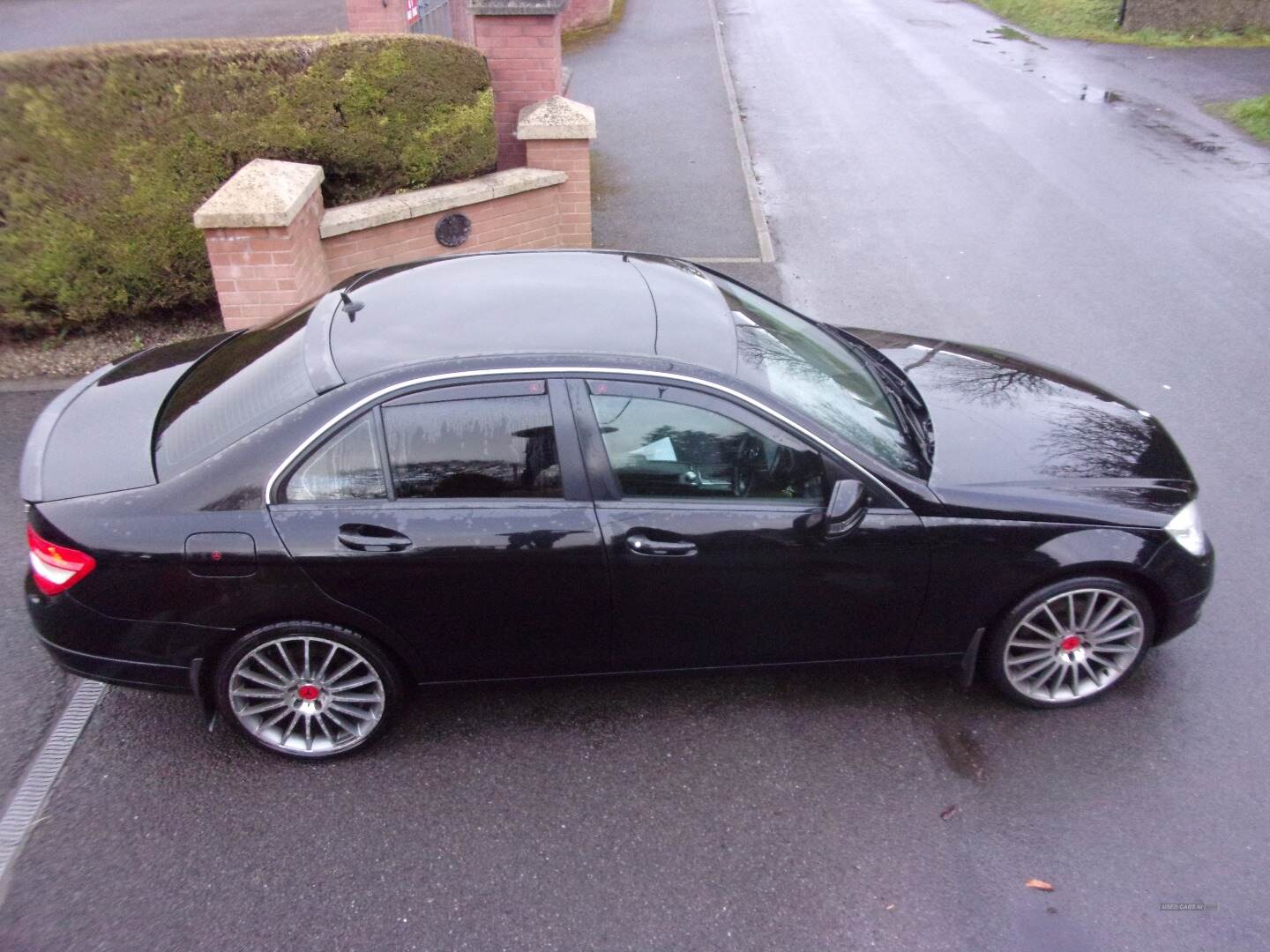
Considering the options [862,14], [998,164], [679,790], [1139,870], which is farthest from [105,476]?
[862,14]

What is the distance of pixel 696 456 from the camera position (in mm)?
3486

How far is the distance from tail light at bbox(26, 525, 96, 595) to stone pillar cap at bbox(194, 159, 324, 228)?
305 centimetres

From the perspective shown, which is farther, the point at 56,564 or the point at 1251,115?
the point at 1251,115

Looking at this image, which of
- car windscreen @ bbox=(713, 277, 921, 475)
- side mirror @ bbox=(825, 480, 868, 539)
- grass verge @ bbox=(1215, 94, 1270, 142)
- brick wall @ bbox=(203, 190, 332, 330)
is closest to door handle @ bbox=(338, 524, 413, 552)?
car windscreen @ bbox=(713, 277, 921, 475)

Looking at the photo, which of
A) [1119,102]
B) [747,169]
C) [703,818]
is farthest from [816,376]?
[1119,102]

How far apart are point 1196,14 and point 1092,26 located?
6.11ft

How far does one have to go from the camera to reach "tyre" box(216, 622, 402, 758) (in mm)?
3539

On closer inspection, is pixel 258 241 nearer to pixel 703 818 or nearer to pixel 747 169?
pixel 703 818

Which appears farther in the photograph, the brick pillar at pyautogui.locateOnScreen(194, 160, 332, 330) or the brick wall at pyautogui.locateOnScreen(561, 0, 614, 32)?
the brick wall at pyautogui.locateOnScreen(561, 0, 614, 32)

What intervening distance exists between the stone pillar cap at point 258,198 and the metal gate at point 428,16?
19.6ft

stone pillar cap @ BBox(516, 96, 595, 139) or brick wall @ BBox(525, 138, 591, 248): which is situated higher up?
stone pillar cap @ BBox(516, 96, 595, 139)

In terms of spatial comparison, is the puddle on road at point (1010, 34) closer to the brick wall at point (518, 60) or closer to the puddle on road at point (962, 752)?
the brick wall at point (518, 60)

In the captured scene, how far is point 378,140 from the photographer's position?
718 centimetres

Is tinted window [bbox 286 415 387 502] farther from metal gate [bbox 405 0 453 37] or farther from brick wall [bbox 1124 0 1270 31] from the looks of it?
brick wall [bbox 1124 0 1270 31]
